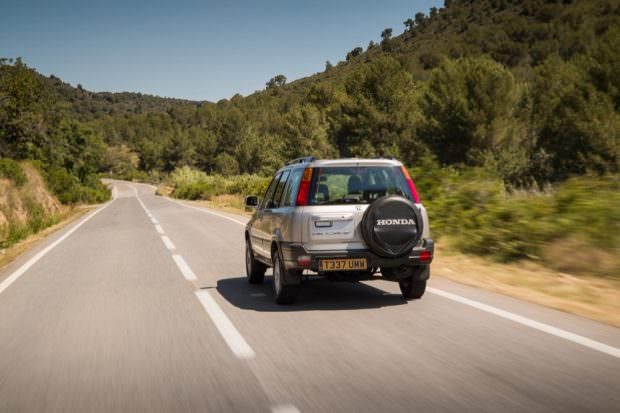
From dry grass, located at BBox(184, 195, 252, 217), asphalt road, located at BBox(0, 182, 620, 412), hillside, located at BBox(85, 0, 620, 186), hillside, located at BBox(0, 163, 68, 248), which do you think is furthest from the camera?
hillside, located at BBox(85, 0, 620, 186)

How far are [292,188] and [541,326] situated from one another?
319cm

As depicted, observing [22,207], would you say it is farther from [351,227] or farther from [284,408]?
[284,408]

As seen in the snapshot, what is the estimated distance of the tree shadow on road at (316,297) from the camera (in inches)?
275

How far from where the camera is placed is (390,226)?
644 centimetres

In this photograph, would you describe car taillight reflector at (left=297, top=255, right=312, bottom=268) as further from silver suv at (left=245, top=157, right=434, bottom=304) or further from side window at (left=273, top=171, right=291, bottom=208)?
side window at (left=273, top=171, right=291, bottom=208)

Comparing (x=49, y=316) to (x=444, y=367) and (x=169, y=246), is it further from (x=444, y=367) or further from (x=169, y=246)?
(x=169, y=246)

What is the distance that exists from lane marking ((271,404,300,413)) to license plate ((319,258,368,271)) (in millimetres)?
2815

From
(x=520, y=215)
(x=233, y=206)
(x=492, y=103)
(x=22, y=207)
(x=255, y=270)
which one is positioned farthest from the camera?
(x=492, y=103)

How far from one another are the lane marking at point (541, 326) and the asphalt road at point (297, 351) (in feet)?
0.06

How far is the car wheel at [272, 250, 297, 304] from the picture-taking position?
6871mm

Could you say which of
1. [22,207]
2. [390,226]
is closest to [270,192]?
[390,226]

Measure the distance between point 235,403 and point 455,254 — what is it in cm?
837

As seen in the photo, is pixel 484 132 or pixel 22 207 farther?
pixel 484 132

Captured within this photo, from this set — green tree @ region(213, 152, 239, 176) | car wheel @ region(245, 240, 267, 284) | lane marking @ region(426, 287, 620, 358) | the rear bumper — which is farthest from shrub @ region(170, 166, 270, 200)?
green tree @ region(213, 152, 239, 176)
